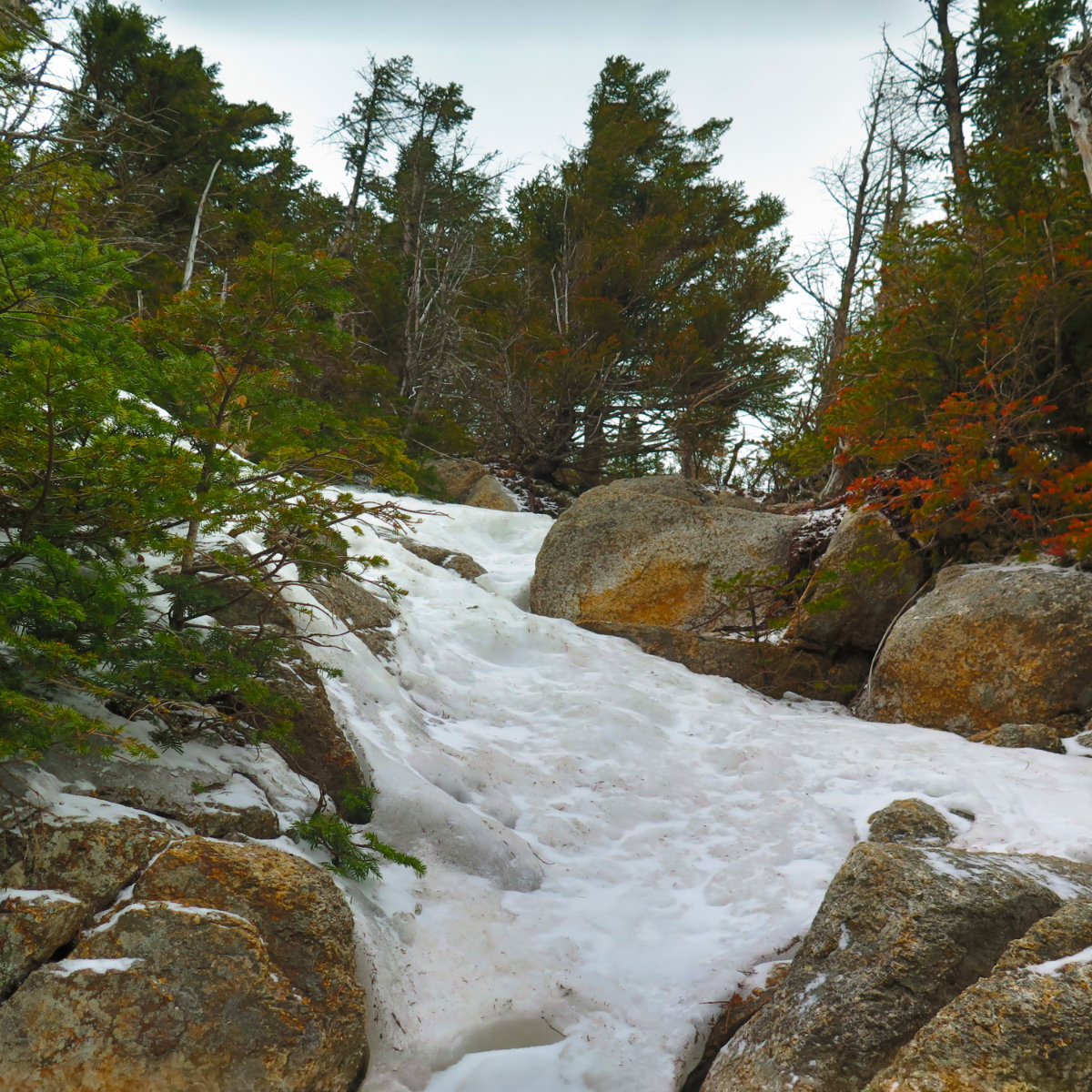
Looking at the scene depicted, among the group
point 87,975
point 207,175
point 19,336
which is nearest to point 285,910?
point 87,975

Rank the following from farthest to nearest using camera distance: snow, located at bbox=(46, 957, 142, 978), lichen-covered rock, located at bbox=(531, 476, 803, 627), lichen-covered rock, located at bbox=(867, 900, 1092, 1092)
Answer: lichen-covered rock, located at bbox=(531, 476, 803, 627), snow, located at bbox=(46, 957, 142, 978), lichen-covered rock, located at bbox=(867, 900, 1092, 1092)

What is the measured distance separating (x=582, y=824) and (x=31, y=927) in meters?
2.87

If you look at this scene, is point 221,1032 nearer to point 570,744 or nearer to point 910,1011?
point 910,1011

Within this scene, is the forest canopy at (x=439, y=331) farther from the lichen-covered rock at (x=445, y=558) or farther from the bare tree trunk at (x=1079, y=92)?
the lichen-covered rock at (x=445, y=558)

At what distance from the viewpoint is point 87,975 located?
2.24 metres

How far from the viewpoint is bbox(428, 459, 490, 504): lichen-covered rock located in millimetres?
12805

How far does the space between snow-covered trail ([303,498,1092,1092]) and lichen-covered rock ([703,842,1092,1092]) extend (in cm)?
56

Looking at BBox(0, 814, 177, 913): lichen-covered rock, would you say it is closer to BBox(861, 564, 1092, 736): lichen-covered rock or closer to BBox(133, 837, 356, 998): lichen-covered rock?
BBox(133, 837, 356, 998): lichen-covered rock

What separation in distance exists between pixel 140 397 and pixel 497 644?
146 inches

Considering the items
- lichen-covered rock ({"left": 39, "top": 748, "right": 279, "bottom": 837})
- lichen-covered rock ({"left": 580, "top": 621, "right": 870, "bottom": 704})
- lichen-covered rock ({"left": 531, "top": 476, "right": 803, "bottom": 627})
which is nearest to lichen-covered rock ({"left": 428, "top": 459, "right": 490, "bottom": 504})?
lichen-covered rock ({"left": 531, "top": 476, "right": 803, "bottom": 627})

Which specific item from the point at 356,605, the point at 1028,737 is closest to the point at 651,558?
the point at 356,605

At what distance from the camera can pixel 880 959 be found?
2.50m

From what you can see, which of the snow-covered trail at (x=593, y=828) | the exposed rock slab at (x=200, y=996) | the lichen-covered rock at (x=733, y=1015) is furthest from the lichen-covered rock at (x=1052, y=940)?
the exposed rock slab at (x=200, y=996)

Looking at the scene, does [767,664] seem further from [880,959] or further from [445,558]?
[880,959]
